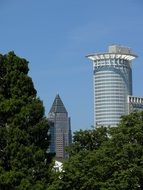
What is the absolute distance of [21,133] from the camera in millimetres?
26062

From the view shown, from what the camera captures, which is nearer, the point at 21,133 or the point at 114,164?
the point at 21,133

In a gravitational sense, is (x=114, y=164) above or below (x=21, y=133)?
below

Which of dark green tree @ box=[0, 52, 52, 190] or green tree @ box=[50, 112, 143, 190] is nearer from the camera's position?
dark green tree @ box=[0, 52, 52, 190]

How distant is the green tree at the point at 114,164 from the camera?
33.1 m

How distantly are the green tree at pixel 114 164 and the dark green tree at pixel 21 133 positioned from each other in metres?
6.26

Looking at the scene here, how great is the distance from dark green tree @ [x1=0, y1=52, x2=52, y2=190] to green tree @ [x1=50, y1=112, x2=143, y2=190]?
20.5 feet

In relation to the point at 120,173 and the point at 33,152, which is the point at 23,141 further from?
the point at 120,173

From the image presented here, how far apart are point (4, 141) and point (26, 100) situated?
2.23 m

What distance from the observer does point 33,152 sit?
26.3 metres

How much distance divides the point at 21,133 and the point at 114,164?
950 centimetres

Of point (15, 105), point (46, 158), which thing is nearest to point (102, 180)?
point (46, 158)

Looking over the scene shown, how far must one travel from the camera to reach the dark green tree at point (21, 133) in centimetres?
2586

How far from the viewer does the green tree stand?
3312 cm

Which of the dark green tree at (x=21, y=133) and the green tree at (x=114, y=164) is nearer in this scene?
the dark green tree at (x=21, y=133)
